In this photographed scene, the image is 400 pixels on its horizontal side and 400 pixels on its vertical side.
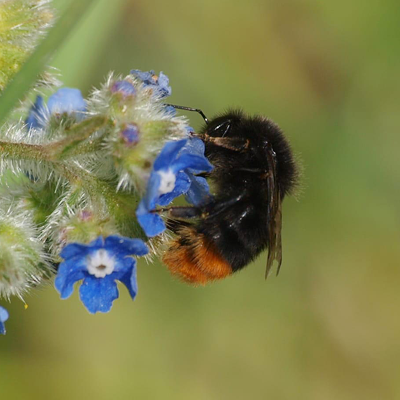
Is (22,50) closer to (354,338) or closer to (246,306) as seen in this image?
(246,306)

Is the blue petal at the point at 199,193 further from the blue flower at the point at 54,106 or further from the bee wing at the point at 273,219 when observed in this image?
the blue flower at the point at 54,106

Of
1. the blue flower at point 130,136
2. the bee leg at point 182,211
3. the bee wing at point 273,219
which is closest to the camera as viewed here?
the blue flower at point 130,136

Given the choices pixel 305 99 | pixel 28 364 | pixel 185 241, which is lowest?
pixel 28 364

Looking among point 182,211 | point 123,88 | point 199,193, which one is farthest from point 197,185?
point 123,88

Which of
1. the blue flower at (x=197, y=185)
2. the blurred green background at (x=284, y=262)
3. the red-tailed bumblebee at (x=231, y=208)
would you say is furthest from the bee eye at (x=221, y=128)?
the blurred green background at (x=284, y=262)

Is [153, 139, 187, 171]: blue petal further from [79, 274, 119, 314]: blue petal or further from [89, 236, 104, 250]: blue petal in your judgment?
[79, 274, 119, 314]: blue petal

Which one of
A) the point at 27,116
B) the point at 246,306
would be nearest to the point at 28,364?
the point at 246,306

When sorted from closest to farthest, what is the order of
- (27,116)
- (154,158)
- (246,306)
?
(154,158) → (27,116) → (246,306)
